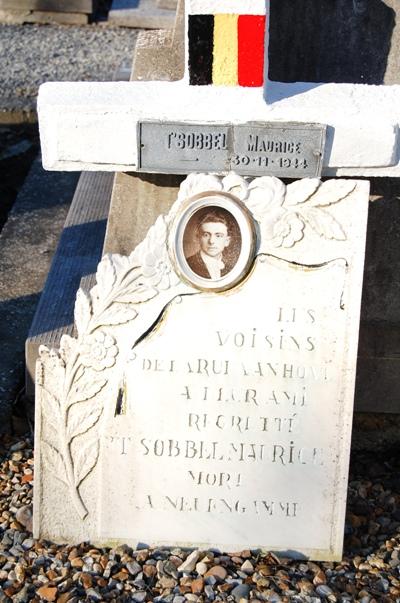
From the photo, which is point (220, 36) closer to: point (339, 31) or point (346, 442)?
point (339, 31)

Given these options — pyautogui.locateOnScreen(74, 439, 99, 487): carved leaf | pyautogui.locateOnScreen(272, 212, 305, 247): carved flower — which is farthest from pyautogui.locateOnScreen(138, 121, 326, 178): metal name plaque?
pyautogui.locateOnScreen(74, 439, 99, 487): carved leaf

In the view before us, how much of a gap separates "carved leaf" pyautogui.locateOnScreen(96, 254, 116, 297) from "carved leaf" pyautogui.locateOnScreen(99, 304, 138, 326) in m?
0.05

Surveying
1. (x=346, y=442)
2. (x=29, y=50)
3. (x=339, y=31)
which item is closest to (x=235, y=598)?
(x=346, y=442)

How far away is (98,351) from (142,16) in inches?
269

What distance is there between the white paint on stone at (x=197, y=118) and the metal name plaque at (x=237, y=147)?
3cm

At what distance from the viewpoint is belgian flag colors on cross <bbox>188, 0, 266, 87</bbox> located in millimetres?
2949

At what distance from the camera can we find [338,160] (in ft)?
9.95

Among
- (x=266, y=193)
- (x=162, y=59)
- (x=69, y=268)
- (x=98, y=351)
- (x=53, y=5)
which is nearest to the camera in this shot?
(x=266, y=193)

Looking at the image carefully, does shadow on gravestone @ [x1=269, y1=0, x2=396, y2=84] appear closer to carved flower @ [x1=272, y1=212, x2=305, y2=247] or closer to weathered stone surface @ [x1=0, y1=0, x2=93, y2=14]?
carved flower @ [x1=272, y1=212, x2=305, y2=247]

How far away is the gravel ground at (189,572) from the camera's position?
9.66 feet

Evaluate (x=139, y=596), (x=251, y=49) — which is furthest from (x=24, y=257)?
(x=139, y=596)

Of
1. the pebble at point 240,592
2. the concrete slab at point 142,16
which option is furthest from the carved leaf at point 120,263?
the concrete slab at point 142,16

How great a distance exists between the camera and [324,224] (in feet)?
9.73

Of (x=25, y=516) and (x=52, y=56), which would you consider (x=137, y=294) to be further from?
(x=52, y=56)
